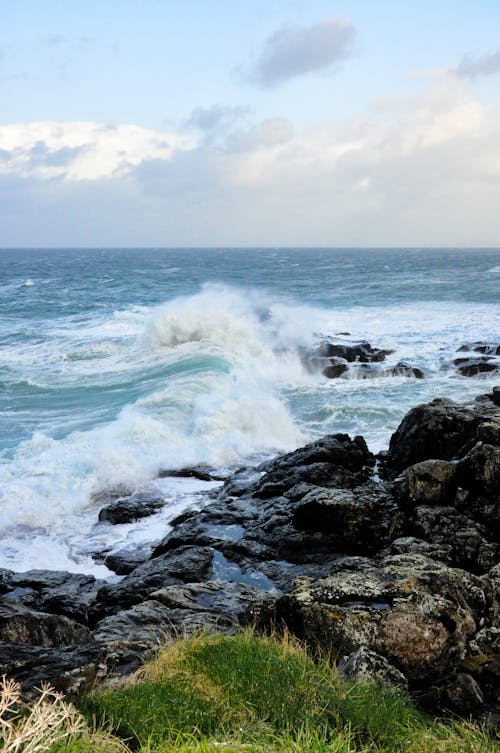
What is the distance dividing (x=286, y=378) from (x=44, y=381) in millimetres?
9587

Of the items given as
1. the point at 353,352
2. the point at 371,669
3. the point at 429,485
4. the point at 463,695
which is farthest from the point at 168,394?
the point at 463,695

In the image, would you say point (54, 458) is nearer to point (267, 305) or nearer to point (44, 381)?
point (44, 381)

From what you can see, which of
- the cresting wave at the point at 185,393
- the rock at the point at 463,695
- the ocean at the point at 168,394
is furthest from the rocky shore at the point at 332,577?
the cresting wave at the point at 185,393

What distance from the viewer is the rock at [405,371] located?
82.3 feet

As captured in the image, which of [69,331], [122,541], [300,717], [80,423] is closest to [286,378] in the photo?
[80,423]

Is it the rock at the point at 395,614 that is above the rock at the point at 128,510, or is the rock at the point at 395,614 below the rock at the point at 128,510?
above

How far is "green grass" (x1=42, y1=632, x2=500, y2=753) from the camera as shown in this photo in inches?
131

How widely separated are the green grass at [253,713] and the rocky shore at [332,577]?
0.48 m

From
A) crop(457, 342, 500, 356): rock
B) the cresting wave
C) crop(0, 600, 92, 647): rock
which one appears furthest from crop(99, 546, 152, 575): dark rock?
crop(457, 342, 500, 356): rock

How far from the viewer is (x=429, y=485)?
370 inches

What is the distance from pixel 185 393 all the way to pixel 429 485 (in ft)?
42.6

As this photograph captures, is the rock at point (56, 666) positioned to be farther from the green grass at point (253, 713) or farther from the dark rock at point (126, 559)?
the dark rock at point (126, 559)

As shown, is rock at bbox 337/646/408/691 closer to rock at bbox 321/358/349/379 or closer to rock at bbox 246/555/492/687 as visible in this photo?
rock at bbox 246/555/492/687

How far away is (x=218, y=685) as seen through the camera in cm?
429
